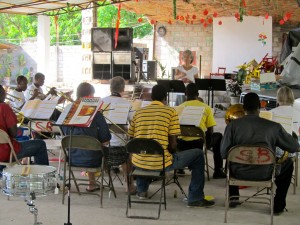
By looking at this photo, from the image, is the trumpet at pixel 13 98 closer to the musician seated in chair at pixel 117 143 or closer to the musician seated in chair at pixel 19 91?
the musician seated in chair at pixel 19 91

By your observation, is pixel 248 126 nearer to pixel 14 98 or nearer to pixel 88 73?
pixel 14 98

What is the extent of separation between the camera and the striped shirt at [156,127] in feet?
17.9

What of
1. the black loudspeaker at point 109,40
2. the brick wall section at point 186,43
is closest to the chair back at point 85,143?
the black loudspeaker at point 109,40

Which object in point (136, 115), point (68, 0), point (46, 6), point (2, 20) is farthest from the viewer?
point (2, 20)

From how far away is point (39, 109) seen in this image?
689cm

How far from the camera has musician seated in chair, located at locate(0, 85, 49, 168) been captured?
583 cm

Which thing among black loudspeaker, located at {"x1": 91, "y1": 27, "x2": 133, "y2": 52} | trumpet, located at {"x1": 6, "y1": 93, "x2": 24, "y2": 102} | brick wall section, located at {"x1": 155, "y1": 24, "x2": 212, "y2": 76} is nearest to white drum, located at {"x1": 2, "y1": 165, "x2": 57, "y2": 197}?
trumpet, located at {"x1": 6, "y1": 93, "x2": 24, "y2": 102}

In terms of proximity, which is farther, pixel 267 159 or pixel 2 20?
pixel 2 20

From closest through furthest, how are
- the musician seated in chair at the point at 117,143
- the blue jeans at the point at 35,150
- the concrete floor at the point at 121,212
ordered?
the concrete floor at the point at 121,212
the musician seated in chair at the point at 117,143
the blue jeans at the point at 35,150

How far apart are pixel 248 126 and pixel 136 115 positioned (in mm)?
1138

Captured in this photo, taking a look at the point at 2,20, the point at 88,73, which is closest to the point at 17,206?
the point at 88,73

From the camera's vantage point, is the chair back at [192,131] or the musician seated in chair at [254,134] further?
the chair back at [192,131]

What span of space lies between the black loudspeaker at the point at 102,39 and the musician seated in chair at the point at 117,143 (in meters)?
10.3

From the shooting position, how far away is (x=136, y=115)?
18.4 feet
